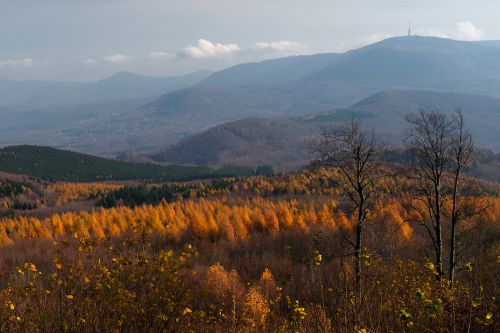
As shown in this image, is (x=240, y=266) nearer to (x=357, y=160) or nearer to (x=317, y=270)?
(x=317, y=270)

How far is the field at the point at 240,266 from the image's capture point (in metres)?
8.52

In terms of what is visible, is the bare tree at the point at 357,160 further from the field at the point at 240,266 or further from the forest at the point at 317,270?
the field at the point at 240,266

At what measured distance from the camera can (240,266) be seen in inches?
2608

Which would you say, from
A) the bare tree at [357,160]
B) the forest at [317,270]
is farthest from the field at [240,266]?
the bare tree at [357,160]

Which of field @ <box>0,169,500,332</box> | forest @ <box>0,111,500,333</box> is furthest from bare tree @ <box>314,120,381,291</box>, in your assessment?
field @ <box>0,169,500,332</box>

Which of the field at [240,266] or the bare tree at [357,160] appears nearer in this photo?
the field at [240,266]

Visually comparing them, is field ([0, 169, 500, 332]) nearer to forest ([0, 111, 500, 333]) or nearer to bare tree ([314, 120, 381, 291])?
forest ([0, 111, 500, 333])

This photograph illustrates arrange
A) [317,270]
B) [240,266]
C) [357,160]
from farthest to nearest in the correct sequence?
[240,266] → [317,270] → [357,160]

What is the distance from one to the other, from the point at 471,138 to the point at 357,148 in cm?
780

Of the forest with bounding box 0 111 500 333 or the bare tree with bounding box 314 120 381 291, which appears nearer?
the forest with bounding box 0 111 500 333

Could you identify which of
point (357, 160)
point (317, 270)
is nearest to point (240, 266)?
point (317, 270)

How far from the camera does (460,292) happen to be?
376 inches

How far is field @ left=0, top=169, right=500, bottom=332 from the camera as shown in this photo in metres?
8.52

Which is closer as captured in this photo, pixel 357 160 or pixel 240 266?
pixel 357 160
